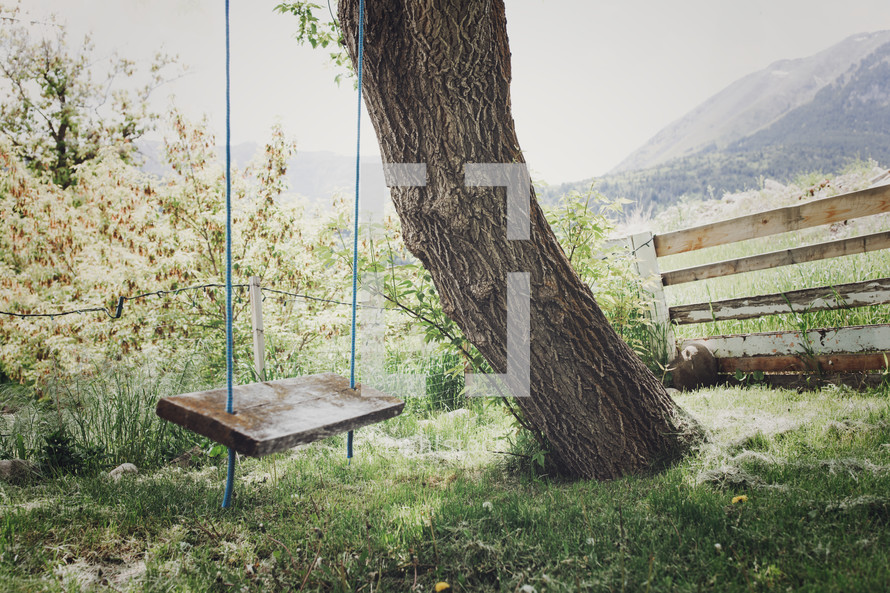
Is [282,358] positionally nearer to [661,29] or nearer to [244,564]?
[244,564]

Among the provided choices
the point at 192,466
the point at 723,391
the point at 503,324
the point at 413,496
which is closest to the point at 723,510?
the point at 503,324

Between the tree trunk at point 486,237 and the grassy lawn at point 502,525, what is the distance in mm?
317

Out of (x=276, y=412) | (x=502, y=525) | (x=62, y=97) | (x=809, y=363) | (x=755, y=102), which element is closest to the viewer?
(x=276, y=412)

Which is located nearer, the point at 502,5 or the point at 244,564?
the point at 244,564

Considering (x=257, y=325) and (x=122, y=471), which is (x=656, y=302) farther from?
(x=122, y=471)

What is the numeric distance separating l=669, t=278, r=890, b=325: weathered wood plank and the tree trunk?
2011 millimetres

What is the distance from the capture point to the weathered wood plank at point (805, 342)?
11.3 ft

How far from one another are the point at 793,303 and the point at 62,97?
15.2 metres

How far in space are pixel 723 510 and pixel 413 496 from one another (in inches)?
59.1

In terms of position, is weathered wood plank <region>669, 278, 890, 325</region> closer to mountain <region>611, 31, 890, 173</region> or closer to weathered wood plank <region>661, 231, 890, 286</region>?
weathered wood plank <region>661, 231, 890, 286</region>

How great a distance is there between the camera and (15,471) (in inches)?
117

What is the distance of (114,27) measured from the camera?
1163 cm

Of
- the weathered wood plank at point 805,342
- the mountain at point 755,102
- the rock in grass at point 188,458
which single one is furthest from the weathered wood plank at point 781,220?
the mountain at point 755,102

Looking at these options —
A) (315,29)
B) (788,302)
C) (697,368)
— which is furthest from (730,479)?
(315,29)
